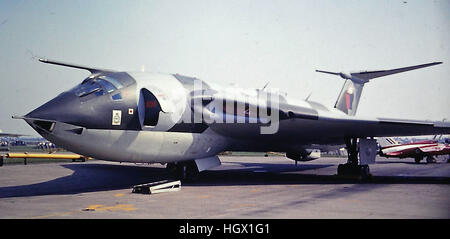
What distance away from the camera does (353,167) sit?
61.6 feet

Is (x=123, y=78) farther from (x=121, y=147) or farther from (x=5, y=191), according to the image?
(x=5, y=191)

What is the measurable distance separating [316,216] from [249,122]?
725cm

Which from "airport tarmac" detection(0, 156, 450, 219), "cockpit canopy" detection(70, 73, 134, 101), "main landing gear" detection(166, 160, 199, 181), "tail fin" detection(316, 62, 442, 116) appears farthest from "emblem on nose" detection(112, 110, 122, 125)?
"tail fin" detection(316, 62, 442, 116)

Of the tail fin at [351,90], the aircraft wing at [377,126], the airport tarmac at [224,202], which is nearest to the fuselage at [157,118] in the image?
the aircraft wing at [377,126]

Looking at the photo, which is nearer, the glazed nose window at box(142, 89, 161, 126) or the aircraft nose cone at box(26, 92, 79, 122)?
the aircraft nose cone at box(26, 92, 79, 122)

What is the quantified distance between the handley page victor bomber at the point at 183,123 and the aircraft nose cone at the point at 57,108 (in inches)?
1.0

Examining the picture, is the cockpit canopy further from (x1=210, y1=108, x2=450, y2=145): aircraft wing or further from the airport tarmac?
(x1=210, y1=108, x2=450, y2=145): aircraft wing

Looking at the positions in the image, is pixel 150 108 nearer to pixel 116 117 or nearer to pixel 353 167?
pixel 116 117

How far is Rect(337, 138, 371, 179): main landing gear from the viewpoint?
1862 cm

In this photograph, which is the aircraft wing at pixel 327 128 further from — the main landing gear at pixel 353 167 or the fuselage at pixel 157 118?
the main landing gear at pixel 353 167

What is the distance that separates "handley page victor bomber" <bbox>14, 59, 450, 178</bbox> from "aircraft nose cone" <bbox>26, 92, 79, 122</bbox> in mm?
25
